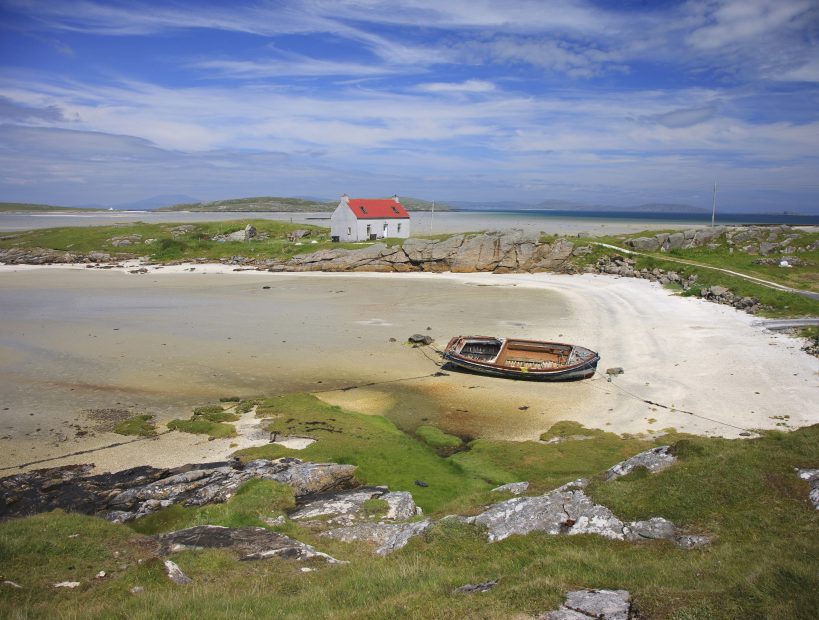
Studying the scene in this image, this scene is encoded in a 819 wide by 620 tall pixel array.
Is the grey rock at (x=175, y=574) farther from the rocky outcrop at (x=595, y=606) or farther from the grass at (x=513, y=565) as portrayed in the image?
the rocky outcrop at (x=595, y=606)

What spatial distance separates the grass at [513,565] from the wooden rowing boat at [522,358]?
13171 mm

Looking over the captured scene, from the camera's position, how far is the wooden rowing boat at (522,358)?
24.3 m

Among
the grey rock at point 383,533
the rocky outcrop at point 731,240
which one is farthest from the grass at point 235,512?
the rocky outcrop at point 731,240

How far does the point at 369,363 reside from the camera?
26.9m

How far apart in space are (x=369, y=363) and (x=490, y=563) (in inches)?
750

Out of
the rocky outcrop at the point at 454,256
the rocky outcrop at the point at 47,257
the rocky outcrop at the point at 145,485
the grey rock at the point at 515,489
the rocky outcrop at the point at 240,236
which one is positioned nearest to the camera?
the grey rock at the point at 515,489

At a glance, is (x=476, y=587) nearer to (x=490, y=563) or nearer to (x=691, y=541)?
(x=490, y=563)

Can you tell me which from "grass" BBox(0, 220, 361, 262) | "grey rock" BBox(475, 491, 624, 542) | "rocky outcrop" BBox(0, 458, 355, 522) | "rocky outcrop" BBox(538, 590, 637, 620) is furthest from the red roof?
"rocky outcrop" BBox(538, 590, 637, 620)

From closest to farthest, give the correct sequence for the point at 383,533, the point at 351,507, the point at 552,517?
the point at 552,517 → the point at 383,533 → the point at 351,507

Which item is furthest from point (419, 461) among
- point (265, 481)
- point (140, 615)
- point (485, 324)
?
point (485, 324)

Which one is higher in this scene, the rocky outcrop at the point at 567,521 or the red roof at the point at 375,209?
the red roof at the point at 375,209

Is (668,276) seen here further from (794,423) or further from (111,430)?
(111,430)

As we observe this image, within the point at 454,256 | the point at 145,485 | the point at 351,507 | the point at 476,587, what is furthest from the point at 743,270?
the point at 476,587

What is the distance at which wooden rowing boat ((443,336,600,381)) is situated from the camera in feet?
79.9
